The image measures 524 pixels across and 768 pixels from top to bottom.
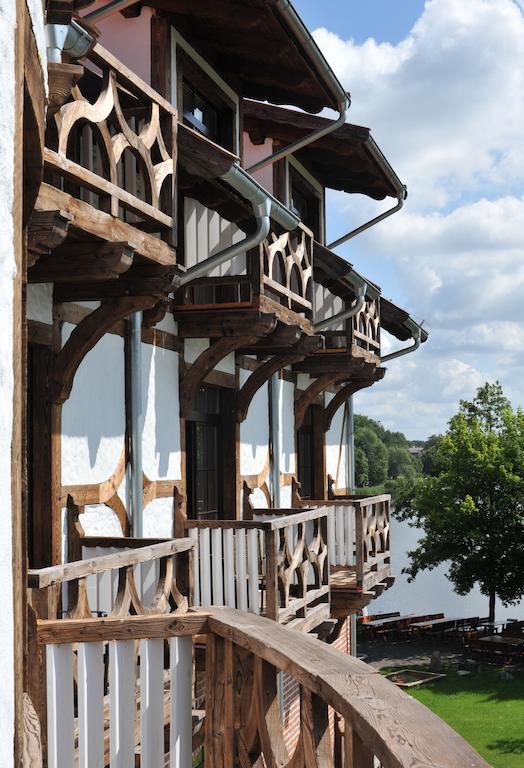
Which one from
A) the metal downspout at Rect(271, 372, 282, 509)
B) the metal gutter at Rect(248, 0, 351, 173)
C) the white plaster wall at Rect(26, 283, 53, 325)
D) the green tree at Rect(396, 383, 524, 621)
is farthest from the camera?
the green tree at Rect(396, 383, 524, 621)

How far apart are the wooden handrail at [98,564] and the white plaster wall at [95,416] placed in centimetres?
108

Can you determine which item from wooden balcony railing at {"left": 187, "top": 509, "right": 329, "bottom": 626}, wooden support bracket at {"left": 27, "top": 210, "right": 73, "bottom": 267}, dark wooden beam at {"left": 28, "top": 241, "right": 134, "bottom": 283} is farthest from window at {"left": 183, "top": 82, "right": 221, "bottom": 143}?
wooden support bracket at {"left": 27, "top": 210, "right": 73, "bottom": 267}

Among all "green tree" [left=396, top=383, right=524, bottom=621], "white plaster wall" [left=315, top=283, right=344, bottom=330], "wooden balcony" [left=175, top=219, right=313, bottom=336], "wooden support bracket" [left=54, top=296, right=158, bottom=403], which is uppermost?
"white plaster wall" [left=315, top=283, right=344, bottom=330]

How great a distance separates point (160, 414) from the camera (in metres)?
9.68

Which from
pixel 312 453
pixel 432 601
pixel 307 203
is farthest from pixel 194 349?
pixel 432 601

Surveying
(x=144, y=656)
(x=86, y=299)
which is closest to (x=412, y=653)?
(x=86, y=299)

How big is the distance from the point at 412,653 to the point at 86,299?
3078 cm

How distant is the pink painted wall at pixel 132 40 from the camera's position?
9.67 m

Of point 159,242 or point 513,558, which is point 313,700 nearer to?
point 159,242

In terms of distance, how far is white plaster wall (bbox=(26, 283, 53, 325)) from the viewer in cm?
699

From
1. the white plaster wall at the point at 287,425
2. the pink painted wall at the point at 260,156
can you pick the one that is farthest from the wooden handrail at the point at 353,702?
the pink painted wall at the point at 260,156

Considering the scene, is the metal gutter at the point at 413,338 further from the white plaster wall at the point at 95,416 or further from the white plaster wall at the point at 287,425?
the white plaster wall at the point at 95,416

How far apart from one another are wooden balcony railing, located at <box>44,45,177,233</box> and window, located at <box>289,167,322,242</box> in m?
7.29

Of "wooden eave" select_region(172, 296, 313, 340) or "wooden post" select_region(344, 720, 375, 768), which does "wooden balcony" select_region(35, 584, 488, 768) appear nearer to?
"wooden post" select_region(344, 720, 375, 768)
